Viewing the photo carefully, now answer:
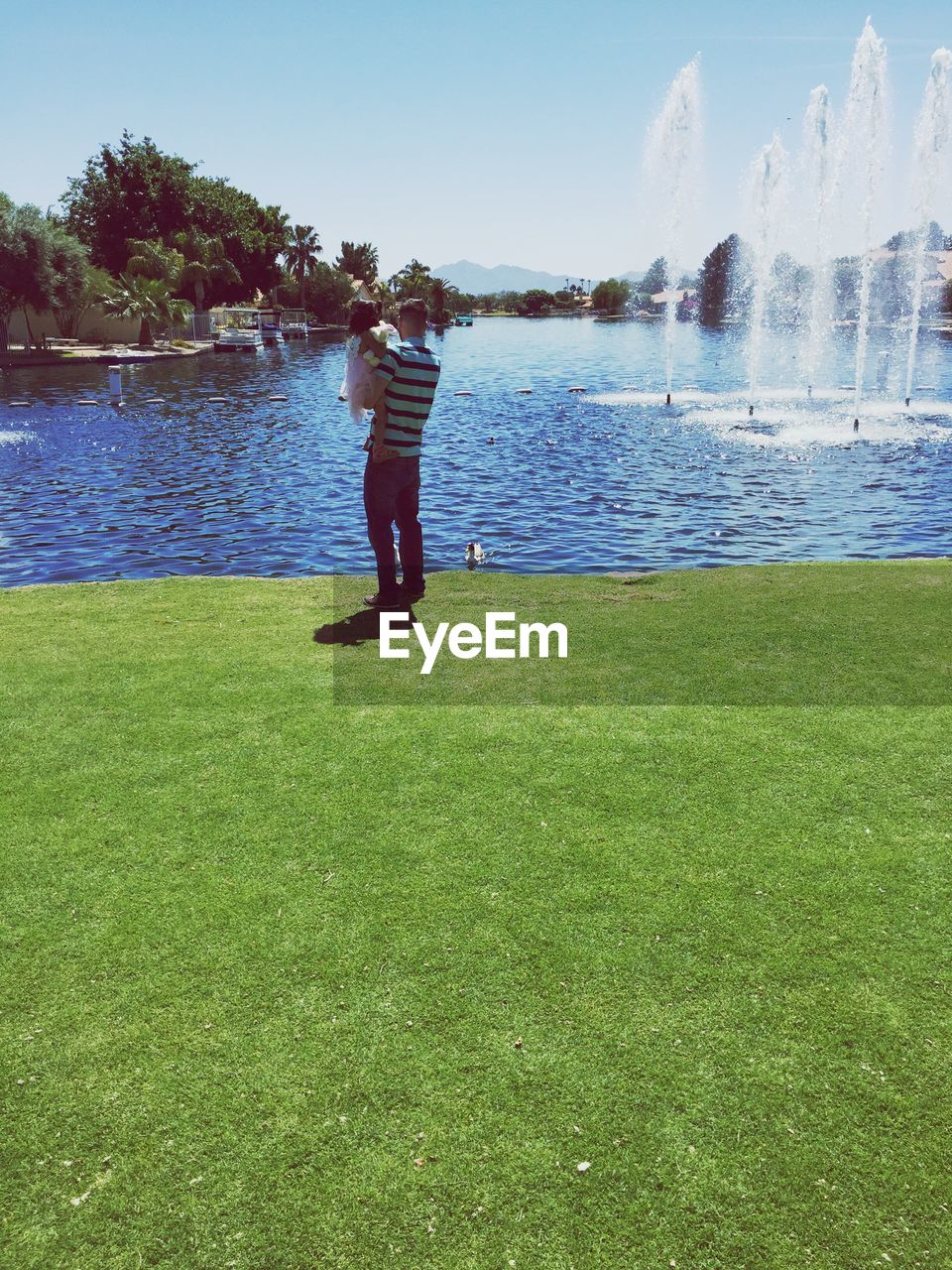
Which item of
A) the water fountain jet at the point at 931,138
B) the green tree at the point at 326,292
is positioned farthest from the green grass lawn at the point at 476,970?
the green tree at the point at 326,292

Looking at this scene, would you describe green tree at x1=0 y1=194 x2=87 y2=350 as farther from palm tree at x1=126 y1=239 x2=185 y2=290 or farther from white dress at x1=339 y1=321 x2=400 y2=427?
white dress at x1=339 y1=321 x2=400 y2=427

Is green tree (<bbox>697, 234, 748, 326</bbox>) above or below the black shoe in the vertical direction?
above

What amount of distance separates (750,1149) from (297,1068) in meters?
1.69

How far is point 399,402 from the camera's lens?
8.64 meters

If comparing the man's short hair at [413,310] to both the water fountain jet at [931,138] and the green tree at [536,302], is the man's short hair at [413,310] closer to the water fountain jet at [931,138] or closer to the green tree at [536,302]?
the water fountain jet at [931,138]

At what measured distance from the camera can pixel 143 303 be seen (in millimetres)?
60438

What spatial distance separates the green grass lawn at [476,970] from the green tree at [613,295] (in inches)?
7527

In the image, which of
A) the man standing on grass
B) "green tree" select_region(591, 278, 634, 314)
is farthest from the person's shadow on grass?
"green tree" select_region(591, 278, 634, 314)

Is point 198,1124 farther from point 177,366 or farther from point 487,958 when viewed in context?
point 177,366

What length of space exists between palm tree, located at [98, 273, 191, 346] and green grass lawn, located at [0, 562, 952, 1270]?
6014 cm

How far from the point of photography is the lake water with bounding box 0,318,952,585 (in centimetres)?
1552

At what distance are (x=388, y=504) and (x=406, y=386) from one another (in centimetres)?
113

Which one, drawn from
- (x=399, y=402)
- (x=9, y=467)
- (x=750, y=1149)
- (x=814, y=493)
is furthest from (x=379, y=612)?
(x=9, y=467)

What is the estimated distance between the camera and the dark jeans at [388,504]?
29.1 ft
